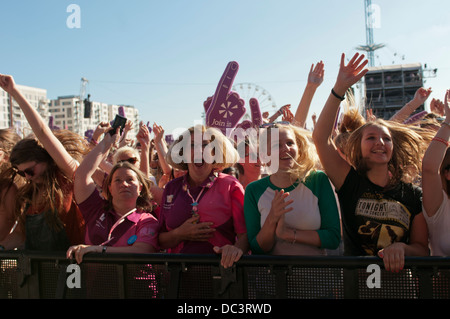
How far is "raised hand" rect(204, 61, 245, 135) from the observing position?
5422 mm

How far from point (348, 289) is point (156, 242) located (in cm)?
114

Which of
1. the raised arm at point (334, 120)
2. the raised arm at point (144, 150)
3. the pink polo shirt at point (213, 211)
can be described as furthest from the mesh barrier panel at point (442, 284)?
the raised arm at point (144, 150)

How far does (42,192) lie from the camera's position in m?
2.45

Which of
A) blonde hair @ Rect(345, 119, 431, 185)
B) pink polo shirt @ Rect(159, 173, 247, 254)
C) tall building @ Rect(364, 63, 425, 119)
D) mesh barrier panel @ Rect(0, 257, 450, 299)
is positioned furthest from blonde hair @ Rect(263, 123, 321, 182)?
tall building @ Rect(364, 63, 425, 119)

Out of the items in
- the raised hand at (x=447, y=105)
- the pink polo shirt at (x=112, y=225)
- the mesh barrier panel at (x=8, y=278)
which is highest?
the raised hand at (x=447, y=105)

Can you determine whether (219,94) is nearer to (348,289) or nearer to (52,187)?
(52,187)

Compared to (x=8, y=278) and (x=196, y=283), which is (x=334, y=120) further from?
(x=8, y=278)

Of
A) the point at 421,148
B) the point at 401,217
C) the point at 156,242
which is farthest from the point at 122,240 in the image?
the point at 421,148

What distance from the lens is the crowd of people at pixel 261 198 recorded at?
2023mm

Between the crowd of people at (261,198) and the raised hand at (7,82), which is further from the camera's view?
the raised hand at (7,82)

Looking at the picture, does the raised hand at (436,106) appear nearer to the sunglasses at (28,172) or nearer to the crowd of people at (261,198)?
the crowd of people at (261,198)

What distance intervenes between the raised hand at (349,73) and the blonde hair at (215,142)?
747mm

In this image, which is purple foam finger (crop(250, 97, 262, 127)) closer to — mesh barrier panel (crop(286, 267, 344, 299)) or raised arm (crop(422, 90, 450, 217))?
raised arm (crop(422, 90, 450, 217))

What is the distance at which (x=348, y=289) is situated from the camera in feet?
5.13
